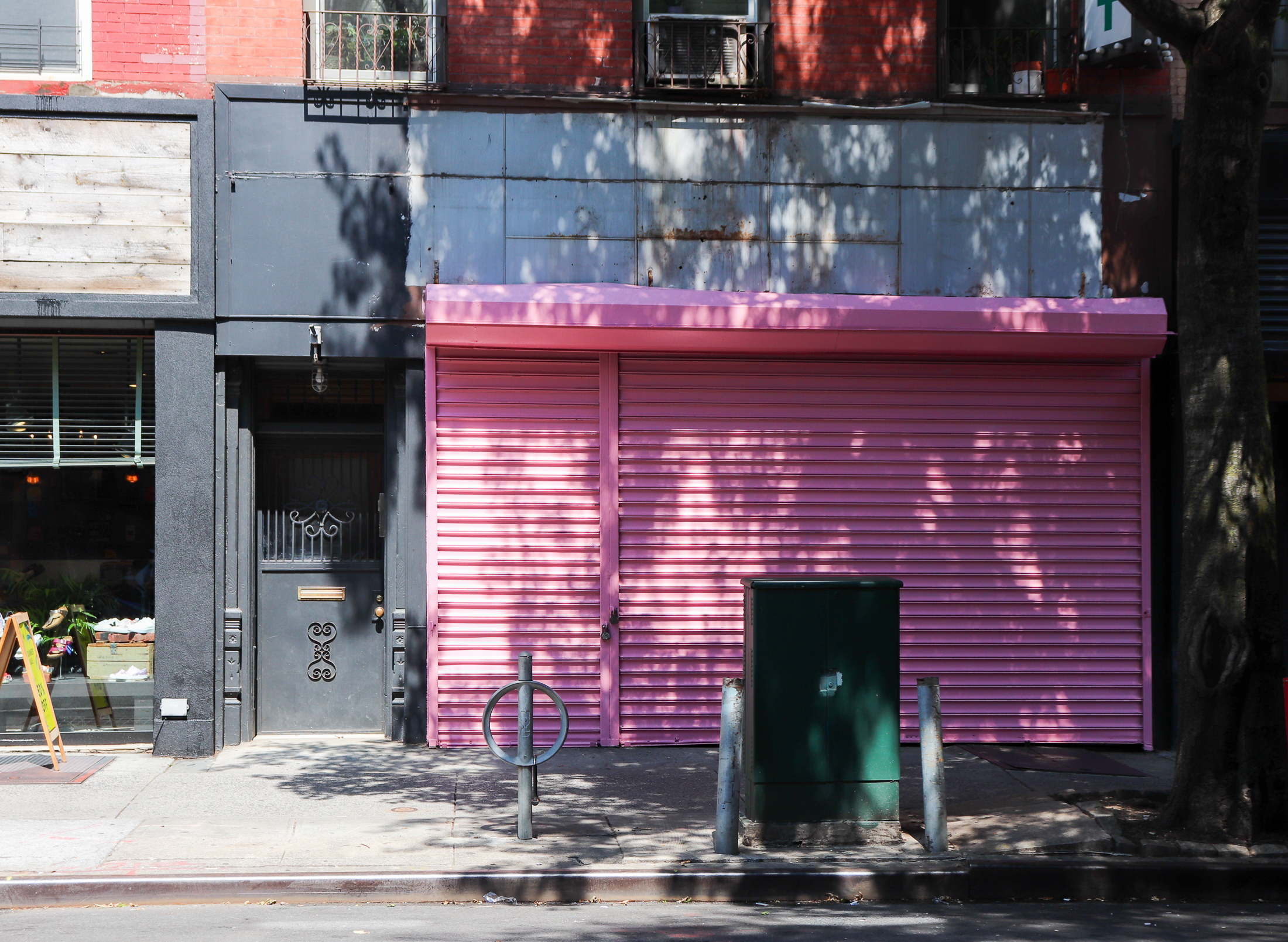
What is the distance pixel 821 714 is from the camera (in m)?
7.07

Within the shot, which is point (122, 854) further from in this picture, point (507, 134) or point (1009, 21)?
point (1009, 21)

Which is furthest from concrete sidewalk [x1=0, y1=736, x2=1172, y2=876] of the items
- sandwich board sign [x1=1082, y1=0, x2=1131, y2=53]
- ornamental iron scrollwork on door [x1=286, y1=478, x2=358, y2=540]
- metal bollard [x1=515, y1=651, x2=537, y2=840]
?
sandwich board sign [x1=1082, y1=0, x2=1131, y2=53]

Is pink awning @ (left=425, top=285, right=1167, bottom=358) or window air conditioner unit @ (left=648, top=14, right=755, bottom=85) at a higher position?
window air conditioner unit @ (left=648, top=14, right=755, bottom=85)

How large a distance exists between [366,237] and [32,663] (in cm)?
416

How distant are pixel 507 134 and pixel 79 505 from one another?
186 inches

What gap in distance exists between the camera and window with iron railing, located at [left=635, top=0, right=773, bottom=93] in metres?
10.3

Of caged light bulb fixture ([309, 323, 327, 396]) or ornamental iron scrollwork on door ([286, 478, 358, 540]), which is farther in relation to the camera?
ornamental iron scrollwork on door ([286, 478, 358, 540])

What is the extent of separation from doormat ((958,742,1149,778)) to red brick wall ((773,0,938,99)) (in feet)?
18.6

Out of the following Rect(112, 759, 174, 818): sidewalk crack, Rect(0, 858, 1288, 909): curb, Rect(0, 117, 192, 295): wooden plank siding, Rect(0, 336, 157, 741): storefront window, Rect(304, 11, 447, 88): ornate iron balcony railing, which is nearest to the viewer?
Rect(0, 858, 1288, 909): curb

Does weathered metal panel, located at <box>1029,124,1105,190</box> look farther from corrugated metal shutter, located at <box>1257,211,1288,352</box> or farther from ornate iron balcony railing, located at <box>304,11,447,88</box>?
ornate iron balcony railing, located at <box>304,11,447,88</box>

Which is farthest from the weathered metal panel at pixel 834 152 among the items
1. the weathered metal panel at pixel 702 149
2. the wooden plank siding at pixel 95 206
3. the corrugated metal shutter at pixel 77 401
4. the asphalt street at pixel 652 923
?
the asphalt street at pixel 652 923

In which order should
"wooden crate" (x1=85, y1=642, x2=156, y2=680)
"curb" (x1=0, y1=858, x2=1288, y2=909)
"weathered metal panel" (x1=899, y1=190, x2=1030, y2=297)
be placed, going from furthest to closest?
"weathered metal panel" (x1=899, y1=190, x2=1030, y2=297)
"wooden crate" (x1=85, y1=642, x2=156, y2=680)
"curb" (x1=0, y1=858, x2=1288, y2=909)

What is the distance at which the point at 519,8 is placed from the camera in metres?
10.2

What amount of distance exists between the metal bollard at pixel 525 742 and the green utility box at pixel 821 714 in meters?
1.24
